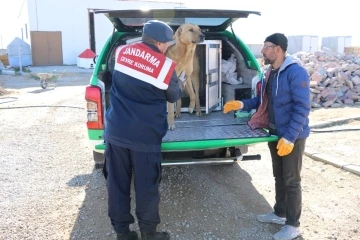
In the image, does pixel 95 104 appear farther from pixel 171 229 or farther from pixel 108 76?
pixel 171 229

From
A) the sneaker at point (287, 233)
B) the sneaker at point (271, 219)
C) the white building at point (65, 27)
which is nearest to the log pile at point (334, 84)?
the sneaker at point (271, 219)

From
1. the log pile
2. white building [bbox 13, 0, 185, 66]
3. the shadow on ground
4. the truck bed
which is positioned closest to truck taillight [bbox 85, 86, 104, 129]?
the truck bed

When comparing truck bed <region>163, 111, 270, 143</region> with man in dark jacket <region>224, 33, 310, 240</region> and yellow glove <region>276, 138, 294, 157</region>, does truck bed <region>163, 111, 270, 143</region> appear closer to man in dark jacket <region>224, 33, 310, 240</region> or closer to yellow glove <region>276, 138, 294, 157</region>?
man in dark jacket <region>224, 33, 310, 240</region>

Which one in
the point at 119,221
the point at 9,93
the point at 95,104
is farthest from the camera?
the point at 9,93

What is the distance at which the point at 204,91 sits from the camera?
5.70m

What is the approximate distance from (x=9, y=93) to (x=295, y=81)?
43.0 feet

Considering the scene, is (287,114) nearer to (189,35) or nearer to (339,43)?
(189,35)

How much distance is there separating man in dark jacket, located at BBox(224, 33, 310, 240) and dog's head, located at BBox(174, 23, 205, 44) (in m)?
1.37

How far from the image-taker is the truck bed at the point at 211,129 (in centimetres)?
378

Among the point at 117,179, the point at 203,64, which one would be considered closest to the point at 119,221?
the point at 117,179

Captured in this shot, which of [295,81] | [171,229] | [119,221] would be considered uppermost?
[295,81]

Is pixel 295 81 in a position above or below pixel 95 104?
above

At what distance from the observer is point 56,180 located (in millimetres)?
4820

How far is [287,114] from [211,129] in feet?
3.96
